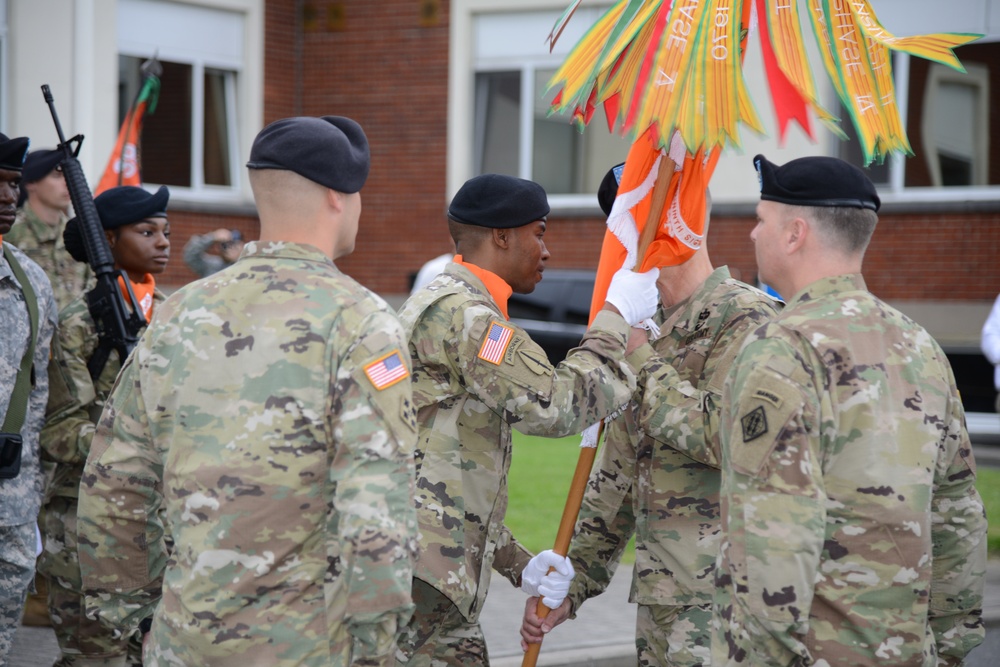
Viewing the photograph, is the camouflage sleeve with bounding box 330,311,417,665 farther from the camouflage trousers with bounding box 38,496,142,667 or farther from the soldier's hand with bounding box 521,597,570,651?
the camouflage trousers with bounding box 38,496,142,667

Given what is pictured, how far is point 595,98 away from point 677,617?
187 centimetres

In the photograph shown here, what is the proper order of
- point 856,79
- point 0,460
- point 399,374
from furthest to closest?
point 0,460, point 856,79, point 399,374

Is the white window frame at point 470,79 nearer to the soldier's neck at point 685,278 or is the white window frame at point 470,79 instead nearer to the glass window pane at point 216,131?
the glass window pane at point 216,131

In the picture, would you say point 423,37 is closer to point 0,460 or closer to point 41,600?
point 41,600

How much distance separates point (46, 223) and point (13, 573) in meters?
3.36

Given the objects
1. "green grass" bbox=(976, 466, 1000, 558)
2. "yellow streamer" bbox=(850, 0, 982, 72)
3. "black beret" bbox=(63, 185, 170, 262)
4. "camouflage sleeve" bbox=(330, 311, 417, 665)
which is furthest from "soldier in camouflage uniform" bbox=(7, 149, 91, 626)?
"green grass" bbox=(976, 466, 1000, 558)

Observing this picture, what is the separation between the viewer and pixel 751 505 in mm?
3059

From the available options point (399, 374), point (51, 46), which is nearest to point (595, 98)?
point (399, 374)

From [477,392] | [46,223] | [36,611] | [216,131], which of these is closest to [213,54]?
[216,131]

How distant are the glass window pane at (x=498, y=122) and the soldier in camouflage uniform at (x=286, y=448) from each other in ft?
46.4

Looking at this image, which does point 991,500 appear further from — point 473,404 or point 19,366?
point 19,366

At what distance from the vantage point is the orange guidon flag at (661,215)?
171 inches

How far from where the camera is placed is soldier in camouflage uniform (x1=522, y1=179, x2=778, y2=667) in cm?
400

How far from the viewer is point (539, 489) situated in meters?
10.5
